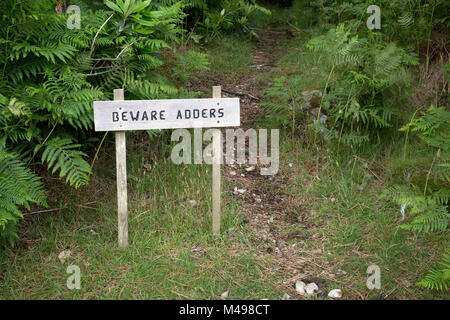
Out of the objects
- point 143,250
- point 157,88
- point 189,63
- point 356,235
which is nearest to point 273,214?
point 356,235

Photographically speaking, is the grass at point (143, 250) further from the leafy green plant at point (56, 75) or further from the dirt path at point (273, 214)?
the leafy green plant at point (56, 75)

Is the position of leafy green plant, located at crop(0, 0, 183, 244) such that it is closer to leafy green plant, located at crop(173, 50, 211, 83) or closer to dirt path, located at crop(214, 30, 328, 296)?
leafy green plant, located at crop(173, 50, 211, 83)

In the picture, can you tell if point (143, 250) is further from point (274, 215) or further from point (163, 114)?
point (274, 215)

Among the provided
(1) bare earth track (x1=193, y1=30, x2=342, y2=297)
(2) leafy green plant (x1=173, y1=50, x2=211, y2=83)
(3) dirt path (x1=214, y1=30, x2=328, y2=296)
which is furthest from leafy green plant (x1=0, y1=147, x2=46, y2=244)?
(2) leafy green plant (x1=173, y1=50, x2=211, y2=83)

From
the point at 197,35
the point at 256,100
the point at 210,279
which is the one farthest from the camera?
the point at 197,35

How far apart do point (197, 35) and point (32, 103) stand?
3330 mm

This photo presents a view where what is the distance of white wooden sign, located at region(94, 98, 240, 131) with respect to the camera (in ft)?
12.1

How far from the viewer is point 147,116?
12.3ft

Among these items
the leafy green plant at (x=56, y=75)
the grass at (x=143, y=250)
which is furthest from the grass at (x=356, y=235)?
the leafy green plant at (x=56, y=75)

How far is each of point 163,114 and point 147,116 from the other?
0.13 metres

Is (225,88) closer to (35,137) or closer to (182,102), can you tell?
(182,102)

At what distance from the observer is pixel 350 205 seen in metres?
4.39

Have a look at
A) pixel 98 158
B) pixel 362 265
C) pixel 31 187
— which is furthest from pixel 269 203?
pixel 31 187

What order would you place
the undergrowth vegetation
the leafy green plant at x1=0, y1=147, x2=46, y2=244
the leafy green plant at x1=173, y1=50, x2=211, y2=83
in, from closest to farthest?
the leafy green plant at x1=0, y1=147, x2=46, y2=244
the undergrowth vegetation
the leafy green plant at x1=173, y1=50, x2=211, y2=83
